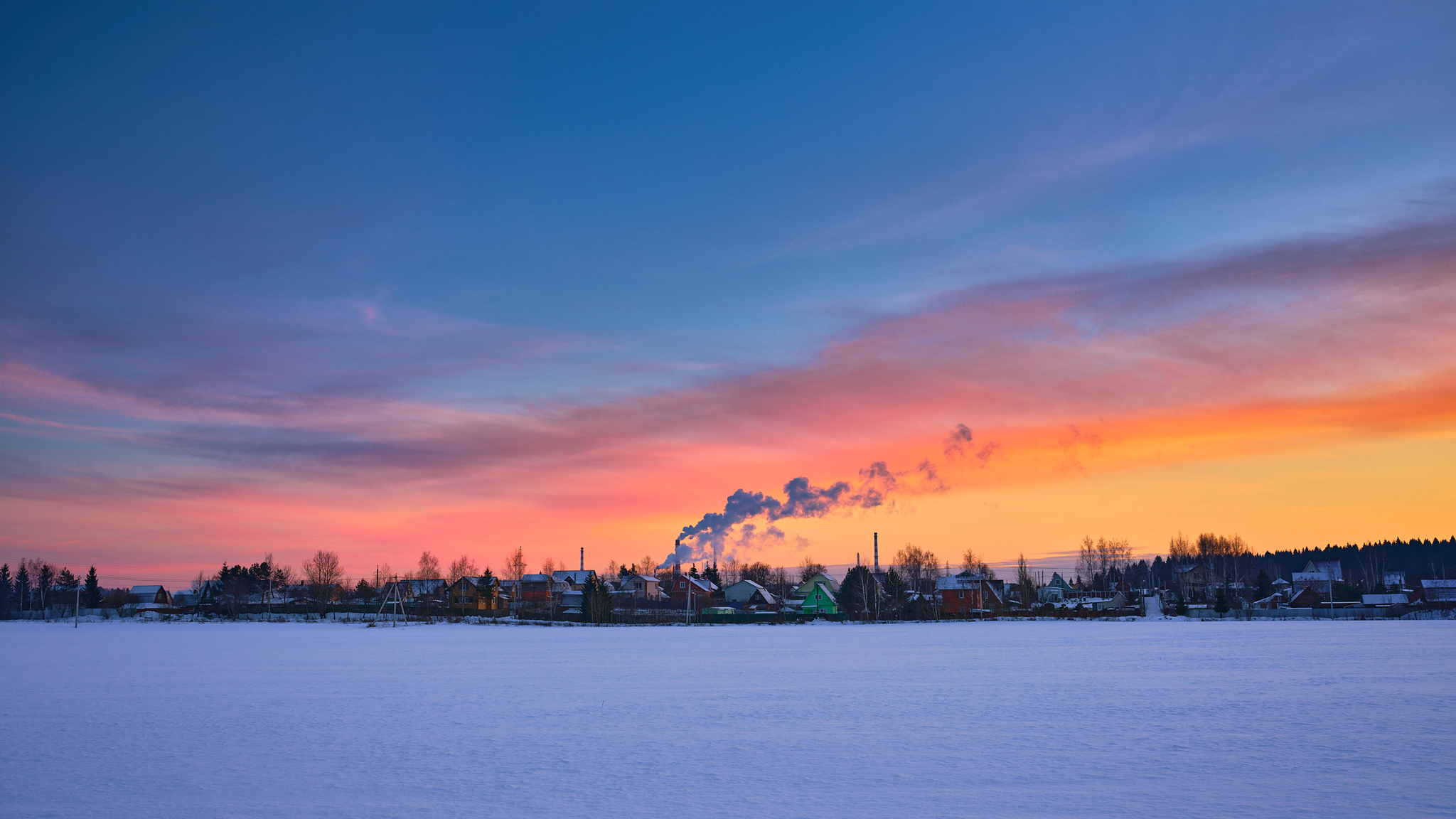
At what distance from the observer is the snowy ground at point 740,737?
11789mm

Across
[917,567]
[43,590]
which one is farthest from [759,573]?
[43,590]

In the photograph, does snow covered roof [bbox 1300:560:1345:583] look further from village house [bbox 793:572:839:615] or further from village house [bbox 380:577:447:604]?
village house [bbox 380:577:447:604]

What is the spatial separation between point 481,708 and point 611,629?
55.2 m

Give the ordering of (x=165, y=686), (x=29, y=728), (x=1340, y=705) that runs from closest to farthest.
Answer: (x=29, y=728) → (x=1340, y=705) → (x=165, y=686)

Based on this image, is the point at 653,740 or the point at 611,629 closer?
the point at 653,740

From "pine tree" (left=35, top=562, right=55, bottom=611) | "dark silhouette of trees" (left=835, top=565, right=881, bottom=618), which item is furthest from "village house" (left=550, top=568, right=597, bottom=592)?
"pine tree" (left=35, top=562, right=55, bottom=611)

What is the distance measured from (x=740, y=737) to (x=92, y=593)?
166 m

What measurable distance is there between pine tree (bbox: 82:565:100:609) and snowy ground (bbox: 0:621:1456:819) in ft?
444

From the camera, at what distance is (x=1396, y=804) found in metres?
11.2

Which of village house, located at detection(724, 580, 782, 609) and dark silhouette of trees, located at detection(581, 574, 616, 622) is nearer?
dark silhouette of trees, located at detection(581, 574, 616, 622)

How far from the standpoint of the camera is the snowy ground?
1179 cm

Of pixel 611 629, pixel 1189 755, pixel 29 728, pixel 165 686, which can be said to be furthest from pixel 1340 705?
pixel 611 629

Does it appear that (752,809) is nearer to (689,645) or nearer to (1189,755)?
(1189,755)

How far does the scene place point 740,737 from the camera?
16.5 m
